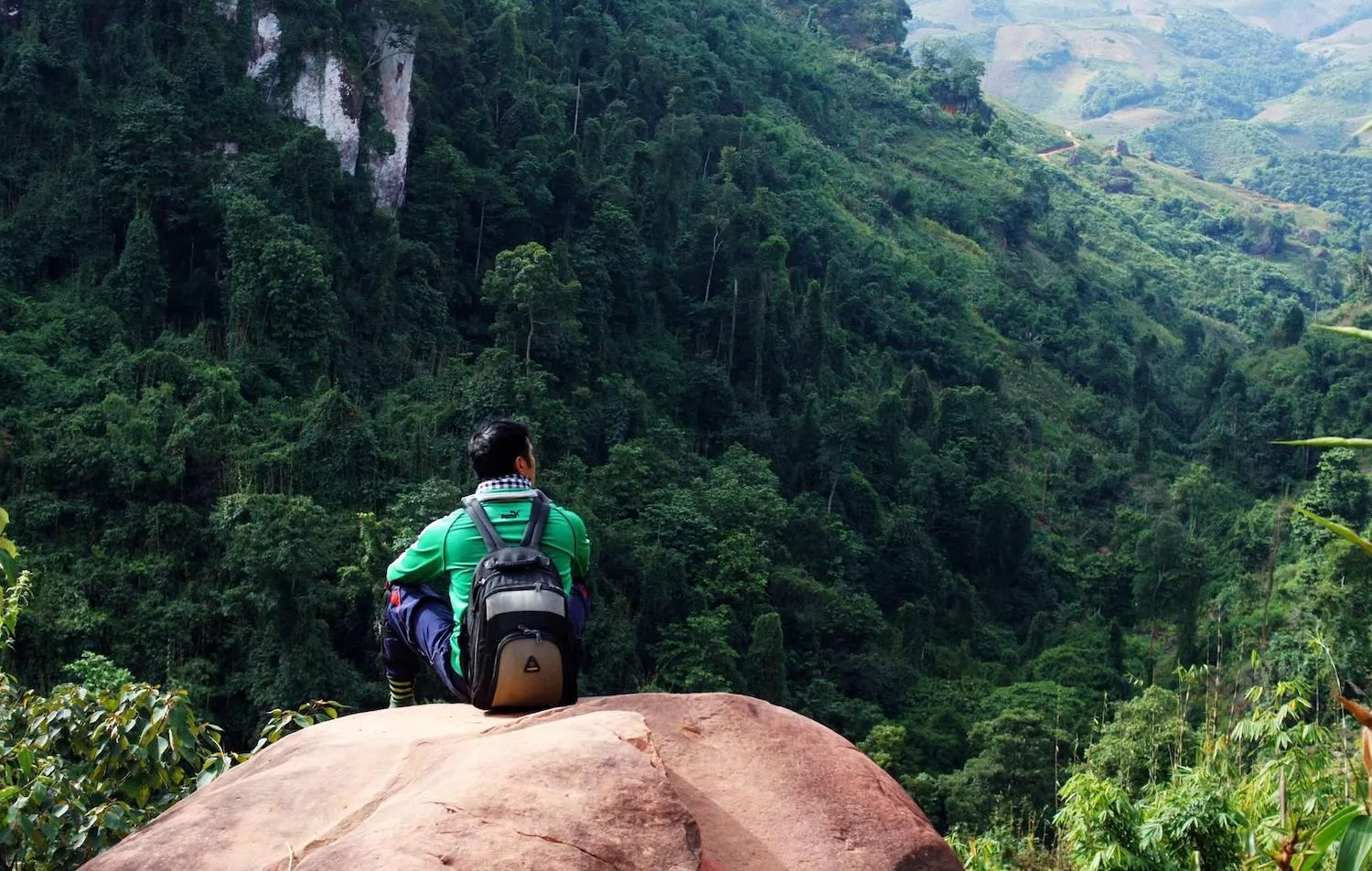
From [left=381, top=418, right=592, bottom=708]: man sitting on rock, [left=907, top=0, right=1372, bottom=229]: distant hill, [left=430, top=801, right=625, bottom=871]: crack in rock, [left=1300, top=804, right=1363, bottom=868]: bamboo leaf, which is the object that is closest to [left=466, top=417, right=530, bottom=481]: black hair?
[left=381, top=418, right=592, bottom=708]: man sitting on rock

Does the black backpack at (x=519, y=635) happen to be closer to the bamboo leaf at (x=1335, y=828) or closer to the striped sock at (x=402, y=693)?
the striped sock at (x=402, y=693)

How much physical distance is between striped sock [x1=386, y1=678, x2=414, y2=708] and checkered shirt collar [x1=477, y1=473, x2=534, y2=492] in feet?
1.99

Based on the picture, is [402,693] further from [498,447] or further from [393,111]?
[393,111]

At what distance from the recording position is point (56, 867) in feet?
12.1

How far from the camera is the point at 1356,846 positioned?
200 cm

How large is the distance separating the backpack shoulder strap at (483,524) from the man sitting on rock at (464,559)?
0.02 metres

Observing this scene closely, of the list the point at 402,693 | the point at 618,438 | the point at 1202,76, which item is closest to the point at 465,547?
the point at 402,693

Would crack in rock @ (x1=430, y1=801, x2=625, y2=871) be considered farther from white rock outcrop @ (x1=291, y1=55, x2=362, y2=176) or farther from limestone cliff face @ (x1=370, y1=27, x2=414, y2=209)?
limestone cliff face @ (x1=370, y1=27, x2=414, y2=209)

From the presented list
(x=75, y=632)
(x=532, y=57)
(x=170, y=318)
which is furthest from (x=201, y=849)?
(x=532, y=57)

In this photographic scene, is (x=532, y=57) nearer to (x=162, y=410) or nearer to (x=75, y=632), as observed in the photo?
(x=162, y=410)

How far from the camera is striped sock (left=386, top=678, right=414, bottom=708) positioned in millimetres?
3947

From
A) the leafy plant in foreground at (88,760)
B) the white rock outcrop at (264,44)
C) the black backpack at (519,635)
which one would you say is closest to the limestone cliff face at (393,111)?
the white rock outcrop at (264,44)

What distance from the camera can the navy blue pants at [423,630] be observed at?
3717mm

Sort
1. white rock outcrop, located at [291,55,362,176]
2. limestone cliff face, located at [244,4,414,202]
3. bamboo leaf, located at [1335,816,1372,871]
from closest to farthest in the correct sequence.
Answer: bamboo leaf, located at [1335,816,1372,871] → limestone cliff face, located at [244,4,414,202] → white rock outcrop, located at [291,55,362,176]
